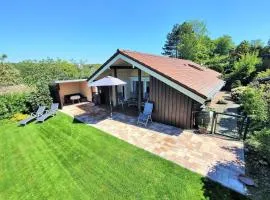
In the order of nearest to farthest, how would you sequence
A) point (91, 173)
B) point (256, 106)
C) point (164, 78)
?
point (91, 173)
point (256, 106)
point (164, 78)

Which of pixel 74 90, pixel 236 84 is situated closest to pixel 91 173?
pixel 74 90

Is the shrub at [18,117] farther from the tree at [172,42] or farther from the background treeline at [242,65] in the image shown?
the tree at [172,42]

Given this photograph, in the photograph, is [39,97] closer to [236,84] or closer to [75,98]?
[75,98]

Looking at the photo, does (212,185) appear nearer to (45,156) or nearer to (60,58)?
(45,156)

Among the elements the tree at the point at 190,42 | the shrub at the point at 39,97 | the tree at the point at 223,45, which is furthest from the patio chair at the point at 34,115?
the tree at the point at 223,45

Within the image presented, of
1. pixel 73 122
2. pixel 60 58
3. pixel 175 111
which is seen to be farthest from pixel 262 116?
pixel 60 58

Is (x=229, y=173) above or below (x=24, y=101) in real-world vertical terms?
below

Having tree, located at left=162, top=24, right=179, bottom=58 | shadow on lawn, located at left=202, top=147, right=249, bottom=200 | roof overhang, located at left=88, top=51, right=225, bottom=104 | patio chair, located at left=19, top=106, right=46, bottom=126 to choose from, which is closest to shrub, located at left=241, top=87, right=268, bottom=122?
roof overhang, located at left=88, top=51, right=225, bottom=104
